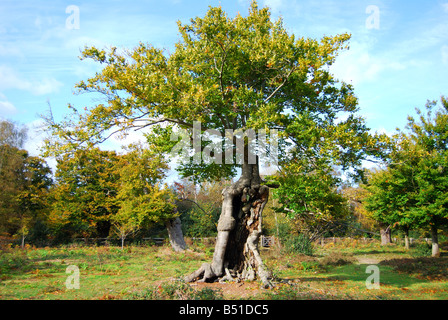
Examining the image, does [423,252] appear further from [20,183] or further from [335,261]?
[20,183]

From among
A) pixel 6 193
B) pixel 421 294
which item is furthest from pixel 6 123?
pixel 421 294

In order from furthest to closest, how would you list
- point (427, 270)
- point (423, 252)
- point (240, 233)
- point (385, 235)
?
1. point (385, 235)
2. point (423, 252)
3. point (427, 270)
4. point (240, 233)

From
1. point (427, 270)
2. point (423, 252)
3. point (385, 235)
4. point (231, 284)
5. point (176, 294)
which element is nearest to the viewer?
point (176, 294)

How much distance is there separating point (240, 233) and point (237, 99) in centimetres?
509

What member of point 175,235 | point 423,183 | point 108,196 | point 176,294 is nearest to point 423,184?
point 423,183

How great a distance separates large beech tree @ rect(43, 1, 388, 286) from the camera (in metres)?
9.38

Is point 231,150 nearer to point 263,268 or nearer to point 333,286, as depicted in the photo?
point 263,268

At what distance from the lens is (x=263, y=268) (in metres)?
10.0

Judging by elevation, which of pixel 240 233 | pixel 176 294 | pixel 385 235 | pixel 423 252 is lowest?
pixel 385 235

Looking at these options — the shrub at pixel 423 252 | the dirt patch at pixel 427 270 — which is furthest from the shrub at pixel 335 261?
the shrub at pixel 423 252

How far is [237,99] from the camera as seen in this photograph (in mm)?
10016

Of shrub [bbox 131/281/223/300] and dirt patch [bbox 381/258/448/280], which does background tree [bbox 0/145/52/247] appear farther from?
dirt patch [bbox 381/258/448/280]

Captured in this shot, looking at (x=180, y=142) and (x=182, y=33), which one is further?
(x=180, y=142)
